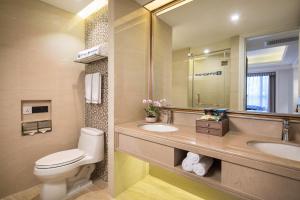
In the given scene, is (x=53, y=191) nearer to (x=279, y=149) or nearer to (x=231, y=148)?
(x=231, y=148)

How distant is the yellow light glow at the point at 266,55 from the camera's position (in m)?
1.26

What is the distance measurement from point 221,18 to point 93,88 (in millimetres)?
1689

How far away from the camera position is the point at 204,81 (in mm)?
1646

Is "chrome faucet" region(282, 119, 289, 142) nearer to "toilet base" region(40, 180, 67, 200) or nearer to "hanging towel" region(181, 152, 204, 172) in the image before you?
"hanging towel" region(181, 152, 204, 172)

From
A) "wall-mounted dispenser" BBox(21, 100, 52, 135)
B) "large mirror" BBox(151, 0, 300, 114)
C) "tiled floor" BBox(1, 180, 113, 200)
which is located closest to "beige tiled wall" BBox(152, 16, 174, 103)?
"large mirror" BBox(151, 0, 300, 114)

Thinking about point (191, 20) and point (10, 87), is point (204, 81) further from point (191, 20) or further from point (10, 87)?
point (10, 87)

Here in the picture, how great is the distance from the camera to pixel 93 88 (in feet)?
6.82

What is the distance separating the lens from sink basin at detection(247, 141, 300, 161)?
1022 millimetres

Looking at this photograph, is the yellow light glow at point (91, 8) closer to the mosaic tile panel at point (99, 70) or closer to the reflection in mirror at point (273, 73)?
the mosaic tile panel at point (99, 70)

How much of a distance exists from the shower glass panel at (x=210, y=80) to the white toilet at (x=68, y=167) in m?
1.26

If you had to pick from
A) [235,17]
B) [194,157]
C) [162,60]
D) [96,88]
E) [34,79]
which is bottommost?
[194,157]

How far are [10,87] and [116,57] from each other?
4.07ft

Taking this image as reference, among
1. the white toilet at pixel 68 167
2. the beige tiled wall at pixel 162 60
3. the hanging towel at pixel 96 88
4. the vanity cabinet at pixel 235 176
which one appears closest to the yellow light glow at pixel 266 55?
the beige tiled wall at pixel 162 60

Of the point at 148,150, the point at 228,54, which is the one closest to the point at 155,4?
the point at 228,54
